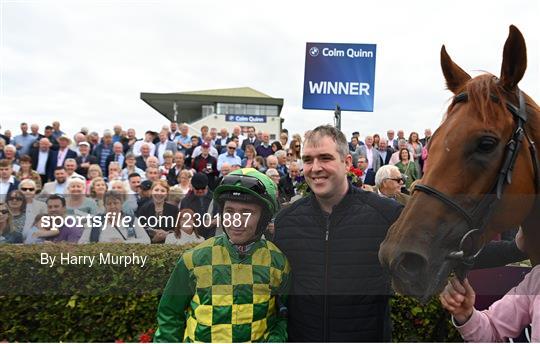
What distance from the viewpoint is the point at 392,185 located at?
4395mm

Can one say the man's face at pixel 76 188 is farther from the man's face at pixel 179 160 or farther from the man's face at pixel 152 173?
the man's face at pixel 179 160

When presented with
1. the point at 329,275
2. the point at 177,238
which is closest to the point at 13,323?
the point at 177,238

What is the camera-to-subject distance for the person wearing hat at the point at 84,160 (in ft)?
24.1

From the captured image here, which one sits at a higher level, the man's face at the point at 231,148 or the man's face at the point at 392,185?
the man's face at the point at 231,148

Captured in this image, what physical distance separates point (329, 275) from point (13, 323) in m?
3.50

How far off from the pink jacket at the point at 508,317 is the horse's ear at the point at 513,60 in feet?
2.48

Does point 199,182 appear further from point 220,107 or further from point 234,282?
point 220,107

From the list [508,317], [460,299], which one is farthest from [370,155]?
[460,299]

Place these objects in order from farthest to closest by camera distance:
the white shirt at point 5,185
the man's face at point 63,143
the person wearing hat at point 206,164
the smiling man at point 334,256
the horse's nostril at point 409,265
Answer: the man's face at point 63,143 < the person wearing hat at point 206,164 < the white shirt at point 5,185 < the smiling man at point 334,256 < the horse's nostril at point 409,265

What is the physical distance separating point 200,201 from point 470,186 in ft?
12.4

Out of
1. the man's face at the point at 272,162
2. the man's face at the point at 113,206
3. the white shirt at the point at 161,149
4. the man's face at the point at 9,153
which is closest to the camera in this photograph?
the man's face at the point at 113,206

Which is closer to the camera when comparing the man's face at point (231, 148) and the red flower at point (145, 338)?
the red flower at point (145, 338)

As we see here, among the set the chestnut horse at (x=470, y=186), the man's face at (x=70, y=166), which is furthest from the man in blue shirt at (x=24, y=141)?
the chestnut horse at (x=470, y=186)

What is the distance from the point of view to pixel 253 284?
196 centimetres
